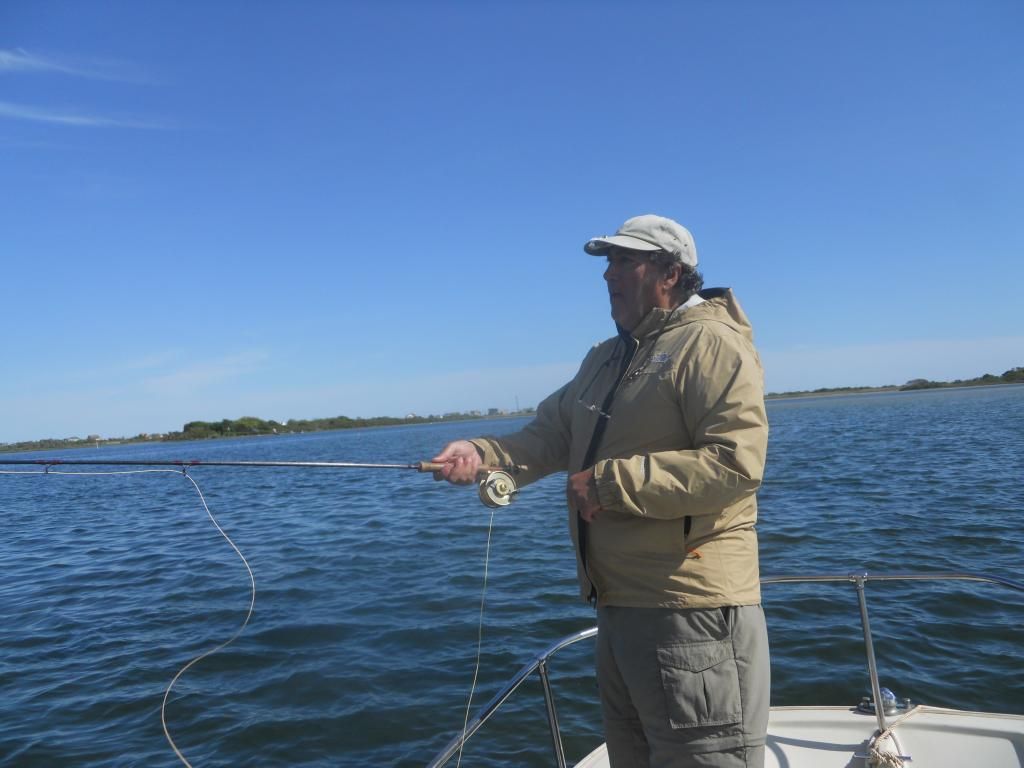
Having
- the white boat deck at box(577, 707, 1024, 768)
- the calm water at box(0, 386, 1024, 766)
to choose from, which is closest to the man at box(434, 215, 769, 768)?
the white boat deck at box(577, 707, 1024, 768)

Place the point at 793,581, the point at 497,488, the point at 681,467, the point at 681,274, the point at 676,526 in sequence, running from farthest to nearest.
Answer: the point at 793,581, the point at 497,488, the point at 681,274, the point at 676,526, the point at 681,467

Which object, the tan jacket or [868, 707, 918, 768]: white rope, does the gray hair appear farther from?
[868, 707, 918, 768]: white rope

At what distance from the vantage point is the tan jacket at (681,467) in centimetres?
209

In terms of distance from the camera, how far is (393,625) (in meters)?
7.48

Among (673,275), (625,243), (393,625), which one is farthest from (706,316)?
(393,625)

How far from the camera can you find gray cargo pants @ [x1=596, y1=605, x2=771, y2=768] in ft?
6.93

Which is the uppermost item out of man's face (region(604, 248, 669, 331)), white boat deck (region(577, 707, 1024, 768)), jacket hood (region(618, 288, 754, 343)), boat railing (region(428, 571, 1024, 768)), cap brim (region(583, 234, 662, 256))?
cap brim (region(583, 234, 662, 256))

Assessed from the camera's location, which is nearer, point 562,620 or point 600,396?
point 600,396

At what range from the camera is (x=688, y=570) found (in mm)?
2162

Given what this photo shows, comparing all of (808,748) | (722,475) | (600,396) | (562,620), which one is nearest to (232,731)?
(562,620)

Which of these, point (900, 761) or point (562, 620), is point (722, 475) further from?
point (562, 620)

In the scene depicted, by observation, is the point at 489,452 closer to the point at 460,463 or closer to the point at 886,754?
the point at 460,463

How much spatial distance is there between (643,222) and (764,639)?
1.50 m

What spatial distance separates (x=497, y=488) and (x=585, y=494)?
0.81 metres
